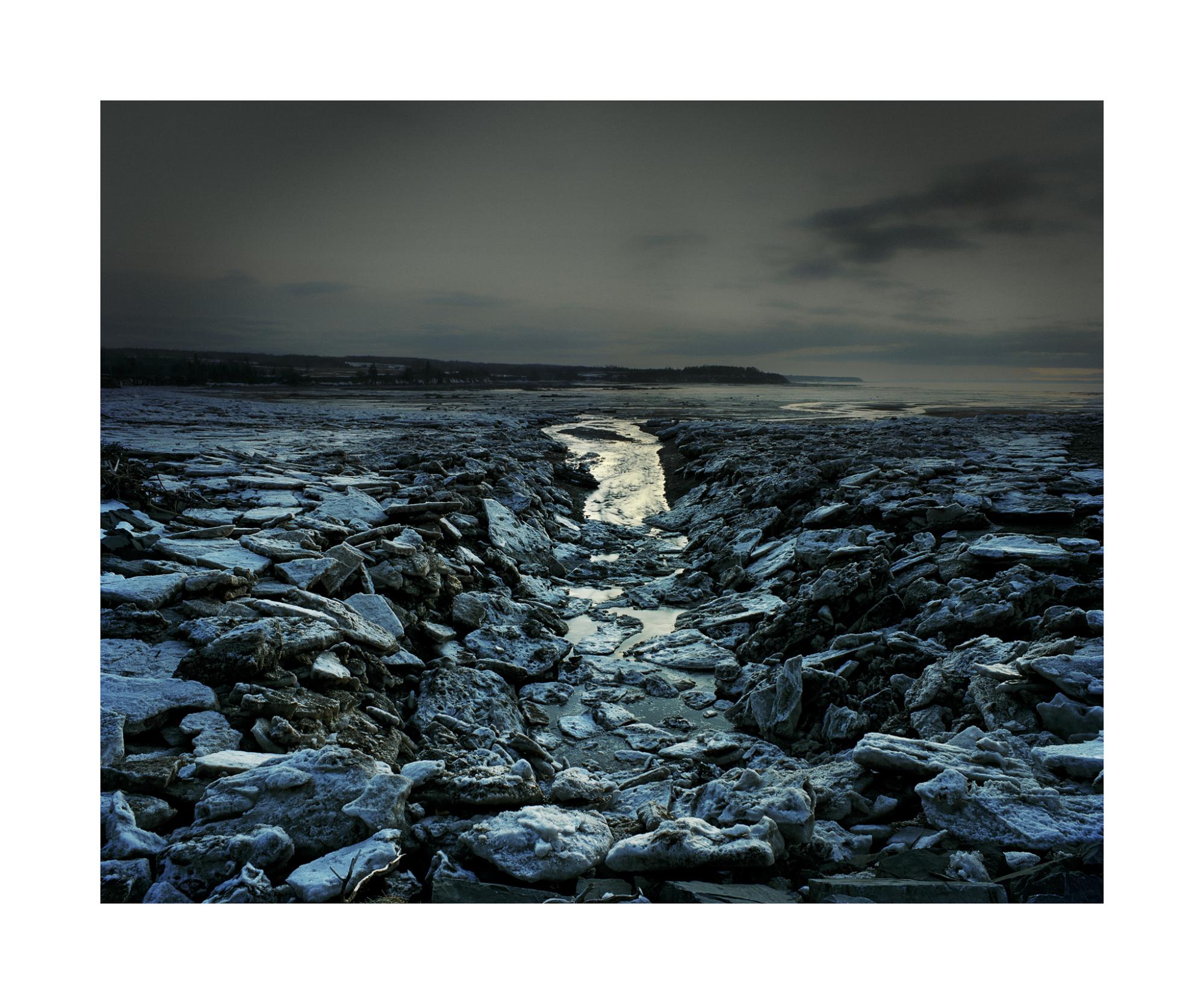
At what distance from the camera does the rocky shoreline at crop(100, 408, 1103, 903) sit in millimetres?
2174

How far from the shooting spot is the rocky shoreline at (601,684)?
7.13 ft

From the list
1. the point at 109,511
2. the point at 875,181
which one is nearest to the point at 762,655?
the point at 875,181

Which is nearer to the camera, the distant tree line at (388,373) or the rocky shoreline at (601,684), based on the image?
the rocky shoreline at (601,684)

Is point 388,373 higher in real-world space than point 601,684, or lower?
higher

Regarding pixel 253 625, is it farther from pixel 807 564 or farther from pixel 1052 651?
pixel 807 564

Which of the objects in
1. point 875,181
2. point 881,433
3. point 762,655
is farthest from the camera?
point 881,433

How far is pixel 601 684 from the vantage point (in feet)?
14.4

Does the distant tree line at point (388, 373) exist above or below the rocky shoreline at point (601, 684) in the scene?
above

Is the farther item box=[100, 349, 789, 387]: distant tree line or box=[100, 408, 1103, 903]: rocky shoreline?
box=[100, 349, 789, 387]: distant tree line

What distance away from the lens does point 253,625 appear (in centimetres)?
305

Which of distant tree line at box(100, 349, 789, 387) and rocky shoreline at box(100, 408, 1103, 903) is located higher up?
distant tree line at box(100, 349, 789, 387)

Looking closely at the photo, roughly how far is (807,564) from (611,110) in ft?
12.7

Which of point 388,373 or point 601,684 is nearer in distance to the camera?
point 601,684

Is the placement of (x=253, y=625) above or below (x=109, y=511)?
below
